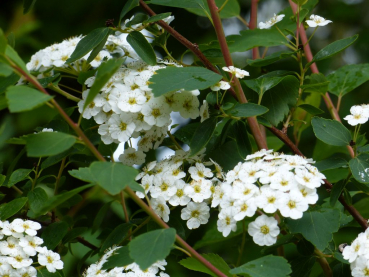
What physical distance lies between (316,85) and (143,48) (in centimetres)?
35

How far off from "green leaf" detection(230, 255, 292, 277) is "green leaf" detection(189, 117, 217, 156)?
24cm

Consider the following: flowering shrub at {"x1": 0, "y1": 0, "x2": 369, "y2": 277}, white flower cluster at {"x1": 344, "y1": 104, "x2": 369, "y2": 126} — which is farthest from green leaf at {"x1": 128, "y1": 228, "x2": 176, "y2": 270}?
white flower cluster at {"x1": 344, "y1": 104, "x2": 369, "y2": 126}

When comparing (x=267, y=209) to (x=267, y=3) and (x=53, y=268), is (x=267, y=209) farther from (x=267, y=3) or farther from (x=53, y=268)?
(x=267, y=3)

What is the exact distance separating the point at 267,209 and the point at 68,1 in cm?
160

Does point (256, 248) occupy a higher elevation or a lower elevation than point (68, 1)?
lower

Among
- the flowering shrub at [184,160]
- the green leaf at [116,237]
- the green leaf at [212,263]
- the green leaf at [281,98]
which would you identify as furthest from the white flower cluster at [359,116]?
the green leaf at [116,237]

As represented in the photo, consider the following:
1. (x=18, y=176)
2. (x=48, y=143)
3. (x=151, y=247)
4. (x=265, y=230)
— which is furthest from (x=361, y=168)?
(x=18, y=176)

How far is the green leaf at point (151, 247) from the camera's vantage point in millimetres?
779

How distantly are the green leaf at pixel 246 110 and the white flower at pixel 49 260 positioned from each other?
1.37 ft

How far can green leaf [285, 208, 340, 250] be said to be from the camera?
0.92m

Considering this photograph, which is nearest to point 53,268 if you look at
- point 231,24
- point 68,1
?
point 68,1

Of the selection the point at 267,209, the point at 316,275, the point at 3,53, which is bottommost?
the point at 316,275

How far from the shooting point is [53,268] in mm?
1030

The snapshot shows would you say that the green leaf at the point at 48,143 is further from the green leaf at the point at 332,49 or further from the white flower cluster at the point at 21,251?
the green leaf at the point at 332,49
